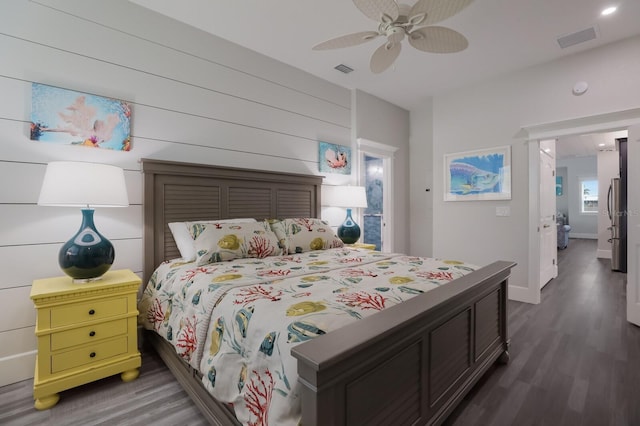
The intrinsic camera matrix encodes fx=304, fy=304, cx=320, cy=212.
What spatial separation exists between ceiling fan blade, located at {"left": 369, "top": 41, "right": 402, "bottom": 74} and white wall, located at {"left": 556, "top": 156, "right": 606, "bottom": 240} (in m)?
10.5

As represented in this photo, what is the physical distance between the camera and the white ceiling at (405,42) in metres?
2.51

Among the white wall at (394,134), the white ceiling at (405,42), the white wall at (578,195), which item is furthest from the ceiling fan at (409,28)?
the white wall at (578,195)

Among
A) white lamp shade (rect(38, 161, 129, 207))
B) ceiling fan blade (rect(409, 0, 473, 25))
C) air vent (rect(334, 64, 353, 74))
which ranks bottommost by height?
white lamp shade (rect(38, 161, 129, 207))

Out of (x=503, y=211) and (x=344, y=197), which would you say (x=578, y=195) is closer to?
(x=503, y=211)

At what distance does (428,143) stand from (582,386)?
378cm

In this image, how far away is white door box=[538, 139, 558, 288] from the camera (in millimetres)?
4102

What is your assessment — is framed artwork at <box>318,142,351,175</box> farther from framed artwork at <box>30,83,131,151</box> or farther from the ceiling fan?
framed artwork at <box>30,83,131,151</box>

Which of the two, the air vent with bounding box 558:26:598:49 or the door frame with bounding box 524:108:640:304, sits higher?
the air vent with bounding box 558:26:598:49

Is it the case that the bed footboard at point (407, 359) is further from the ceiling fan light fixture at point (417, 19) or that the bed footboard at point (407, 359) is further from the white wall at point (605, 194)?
the white wall at point (605, 194)

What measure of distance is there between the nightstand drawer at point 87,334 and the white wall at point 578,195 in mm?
12439

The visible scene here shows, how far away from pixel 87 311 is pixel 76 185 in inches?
30.6

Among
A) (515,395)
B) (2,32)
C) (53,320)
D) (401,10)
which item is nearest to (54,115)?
(2,32)

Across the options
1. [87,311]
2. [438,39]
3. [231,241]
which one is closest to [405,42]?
[438,39]

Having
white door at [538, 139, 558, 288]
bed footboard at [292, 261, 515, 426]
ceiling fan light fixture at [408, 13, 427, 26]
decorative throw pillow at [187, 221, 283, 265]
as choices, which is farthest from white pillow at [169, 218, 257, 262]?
white door at [538, 139, 558, 288]
